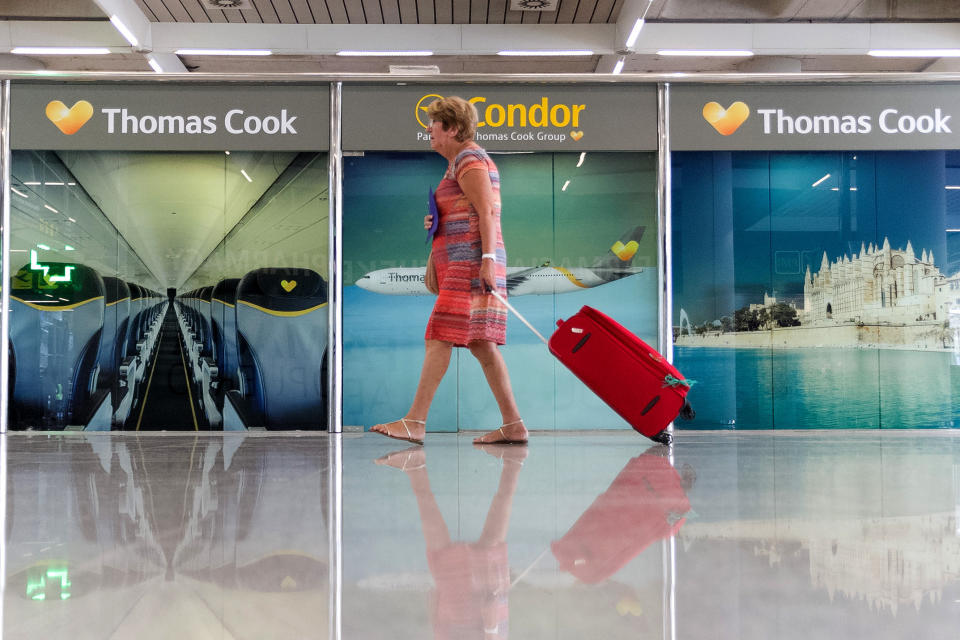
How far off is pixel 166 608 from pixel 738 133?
5.93 meters

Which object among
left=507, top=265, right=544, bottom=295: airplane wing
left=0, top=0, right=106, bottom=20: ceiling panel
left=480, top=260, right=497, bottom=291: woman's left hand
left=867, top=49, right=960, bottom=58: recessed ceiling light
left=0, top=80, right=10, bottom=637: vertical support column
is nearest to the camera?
left=480, top=260, right=497, bottom=291: woman's left hand

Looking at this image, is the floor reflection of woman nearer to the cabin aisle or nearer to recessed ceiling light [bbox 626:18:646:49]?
the cabin aisle

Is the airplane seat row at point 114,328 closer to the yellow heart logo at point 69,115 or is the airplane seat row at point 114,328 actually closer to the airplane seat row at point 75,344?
the airplane seat row at point 75,344

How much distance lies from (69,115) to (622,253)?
4319 mm

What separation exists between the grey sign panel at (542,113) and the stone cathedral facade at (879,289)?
1717 millimetres

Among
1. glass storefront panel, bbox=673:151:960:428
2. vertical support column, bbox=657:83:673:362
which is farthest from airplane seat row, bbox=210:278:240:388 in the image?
glass storefront panel, bbox=673:151:960:428

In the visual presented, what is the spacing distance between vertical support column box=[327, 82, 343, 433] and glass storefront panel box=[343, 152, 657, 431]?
0.19 ft

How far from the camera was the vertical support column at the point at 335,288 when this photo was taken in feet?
20.3

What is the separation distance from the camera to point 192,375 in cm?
619

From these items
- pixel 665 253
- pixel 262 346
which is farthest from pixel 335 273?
pixel 665 253

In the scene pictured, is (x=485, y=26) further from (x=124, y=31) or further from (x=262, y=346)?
(x=262, y=346)

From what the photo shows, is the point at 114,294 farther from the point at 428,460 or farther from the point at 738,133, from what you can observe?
the point at 738,133

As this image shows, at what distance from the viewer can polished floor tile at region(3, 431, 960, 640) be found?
113 centimetres

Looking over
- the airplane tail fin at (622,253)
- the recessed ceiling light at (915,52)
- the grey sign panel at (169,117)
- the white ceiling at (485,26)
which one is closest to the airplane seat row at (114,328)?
the grey sign panel at (169,117)
